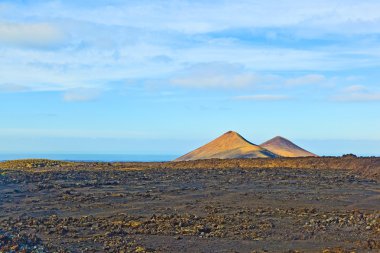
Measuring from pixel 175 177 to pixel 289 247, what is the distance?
64.3 feet

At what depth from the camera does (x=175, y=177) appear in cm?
3269

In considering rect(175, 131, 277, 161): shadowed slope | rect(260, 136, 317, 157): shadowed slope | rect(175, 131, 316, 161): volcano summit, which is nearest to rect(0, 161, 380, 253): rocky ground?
rect(175, 131, 277, 161): shadowed slope

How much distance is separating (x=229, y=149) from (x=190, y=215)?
47.3 meters

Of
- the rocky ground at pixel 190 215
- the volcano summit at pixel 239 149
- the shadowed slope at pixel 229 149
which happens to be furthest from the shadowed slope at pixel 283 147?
the rocky ground at pixel 190 215

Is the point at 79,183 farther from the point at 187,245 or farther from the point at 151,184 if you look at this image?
the point at 187,245

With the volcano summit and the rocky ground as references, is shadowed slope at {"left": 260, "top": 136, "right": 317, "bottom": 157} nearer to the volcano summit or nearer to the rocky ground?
the volcano summit

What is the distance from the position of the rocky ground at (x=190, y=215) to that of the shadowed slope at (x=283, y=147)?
38502mm

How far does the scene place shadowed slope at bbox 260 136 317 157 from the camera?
6902cm

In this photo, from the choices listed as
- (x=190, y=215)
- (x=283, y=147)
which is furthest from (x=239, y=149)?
(x=190, y=215)

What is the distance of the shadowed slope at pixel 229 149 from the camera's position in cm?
5934

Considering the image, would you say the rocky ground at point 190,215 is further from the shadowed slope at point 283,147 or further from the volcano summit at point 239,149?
the shadowed slope at point 283,147

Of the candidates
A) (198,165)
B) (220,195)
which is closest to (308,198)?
(220,195)

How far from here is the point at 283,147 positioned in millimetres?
71812

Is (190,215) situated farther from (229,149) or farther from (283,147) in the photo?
(283,147)
